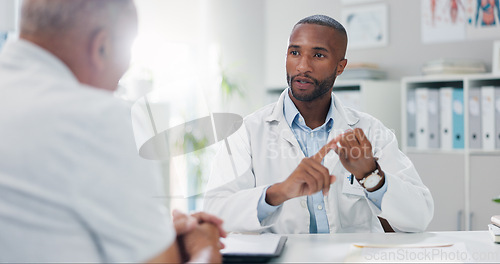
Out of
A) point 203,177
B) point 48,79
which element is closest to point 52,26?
point 48,79

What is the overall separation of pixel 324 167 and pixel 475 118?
1950 millimetres

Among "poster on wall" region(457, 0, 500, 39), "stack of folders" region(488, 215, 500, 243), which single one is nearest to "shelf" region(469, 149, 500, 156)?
"poster on wall" region(457, 0, 500, 39)

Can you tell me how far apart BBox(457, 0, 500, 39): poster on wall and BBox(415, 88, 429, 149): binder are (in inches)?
21.8

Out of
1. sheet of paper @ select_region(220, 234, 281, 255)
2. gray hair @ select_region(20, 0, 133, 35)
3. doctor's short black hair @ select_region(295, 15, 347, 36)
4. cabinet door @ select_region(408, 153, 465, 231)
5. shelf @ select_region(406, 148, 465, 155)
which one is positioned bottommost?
cabinet door @ select_region(408, 153, 465, 231)

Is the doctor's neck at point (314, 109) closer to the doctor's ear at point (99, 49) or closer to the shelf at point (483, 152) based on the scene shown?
the doctor's ear at point (99, 49)

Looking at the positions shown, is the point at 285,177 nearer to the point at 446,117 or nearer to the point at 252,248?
the point at 252,248

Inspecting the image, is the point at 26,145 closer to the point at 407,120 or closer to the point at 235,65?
the point at 407,120

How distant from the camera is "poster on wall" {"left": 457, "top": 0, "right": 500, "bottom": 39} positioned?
10.5ft

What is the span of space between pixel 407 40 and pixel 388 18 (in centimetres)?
21

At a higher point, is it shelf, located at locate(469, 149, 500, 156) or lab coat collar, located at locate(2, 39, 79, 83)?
lab coat collar, located at locate(2, 39, 79, 83)

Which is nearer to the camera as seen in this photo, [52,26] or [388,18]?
[52,26]

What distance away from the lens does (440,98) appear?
10.1ft

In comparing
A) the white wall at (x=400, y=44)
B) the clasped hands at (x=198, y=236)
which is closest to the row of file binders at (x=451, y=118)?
the white wall at (x=400, y=44)

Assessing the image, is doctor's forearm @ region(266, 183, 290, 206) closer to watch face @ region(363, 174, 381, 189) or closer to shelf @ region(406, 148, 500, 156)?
watch face @ region(363, 174, 381, 189)
